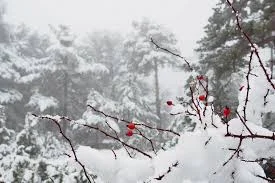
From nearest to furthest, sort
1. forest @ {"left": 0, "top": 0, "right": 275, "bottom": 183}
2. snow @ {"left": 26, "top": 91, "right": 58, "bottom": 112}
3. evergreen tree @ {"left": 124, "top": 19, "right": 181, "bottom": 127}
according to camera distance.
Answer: forest @ {"left": 0, "top": 0, "right": 275, "bottom": 183} → snow @ {"left": 26, "top": 91, "right": 58, "bottom": 112} → evergreen tree @ {"left": 124, "top": 19, "right": 181, "bottom": 127}

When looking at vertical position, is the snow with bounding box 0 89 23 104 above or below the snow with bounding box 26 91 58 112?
above

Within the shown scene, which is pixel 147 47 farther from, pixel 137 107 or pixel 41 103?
pixel 41 103

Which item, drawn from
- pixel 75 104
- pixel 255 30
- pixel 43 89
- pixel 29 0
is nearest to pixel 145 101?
pixel 75 104

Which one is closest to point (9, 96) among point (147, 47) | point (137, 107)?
point (137, 107)

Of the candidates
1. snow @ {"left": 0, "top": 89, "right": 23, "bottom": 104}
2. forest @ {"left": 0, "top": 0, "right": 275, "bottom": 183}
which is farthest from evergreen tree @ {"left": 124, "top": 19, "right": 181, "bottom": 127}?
snow @ {"left": 0, "top": 89, "right": 23, "bottom": 104}

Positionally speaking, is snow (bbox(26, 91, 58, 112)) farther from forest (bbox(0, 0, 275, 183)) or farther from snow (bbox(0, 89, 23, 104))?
snow (bbox(0, 89, 23, 104))

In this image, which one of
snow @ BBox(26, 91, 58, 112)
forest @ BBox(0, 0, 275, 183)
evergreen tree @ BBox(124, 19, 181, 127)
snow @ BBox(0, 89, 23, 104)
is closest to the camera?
forest @ BBox(0, 0, 275, 183)

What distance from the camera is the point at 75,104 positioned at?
2794cm

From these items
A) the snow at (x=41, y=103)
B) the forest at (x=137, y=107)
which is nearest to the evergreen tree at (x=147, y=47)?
the forest at (x=137, y=107)

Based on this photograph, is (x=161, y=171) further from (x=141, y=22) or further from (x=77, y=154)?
(x=141, y=22)

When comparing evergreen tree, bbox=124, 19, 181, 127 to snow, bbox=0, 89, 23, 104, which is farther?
evergreen tree, bbox=124, 19, 181, 127

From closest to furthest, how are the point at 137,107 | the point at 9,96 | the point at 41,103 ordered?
the point at 41,103 < the point at 9,96 < the point at 137,107

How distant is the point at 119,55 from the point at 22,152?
82.1 feet

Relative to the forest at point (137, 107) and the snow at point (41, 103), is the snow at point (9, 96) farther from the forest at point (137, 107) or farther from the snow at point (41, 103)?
the snow at point (41, 103)
